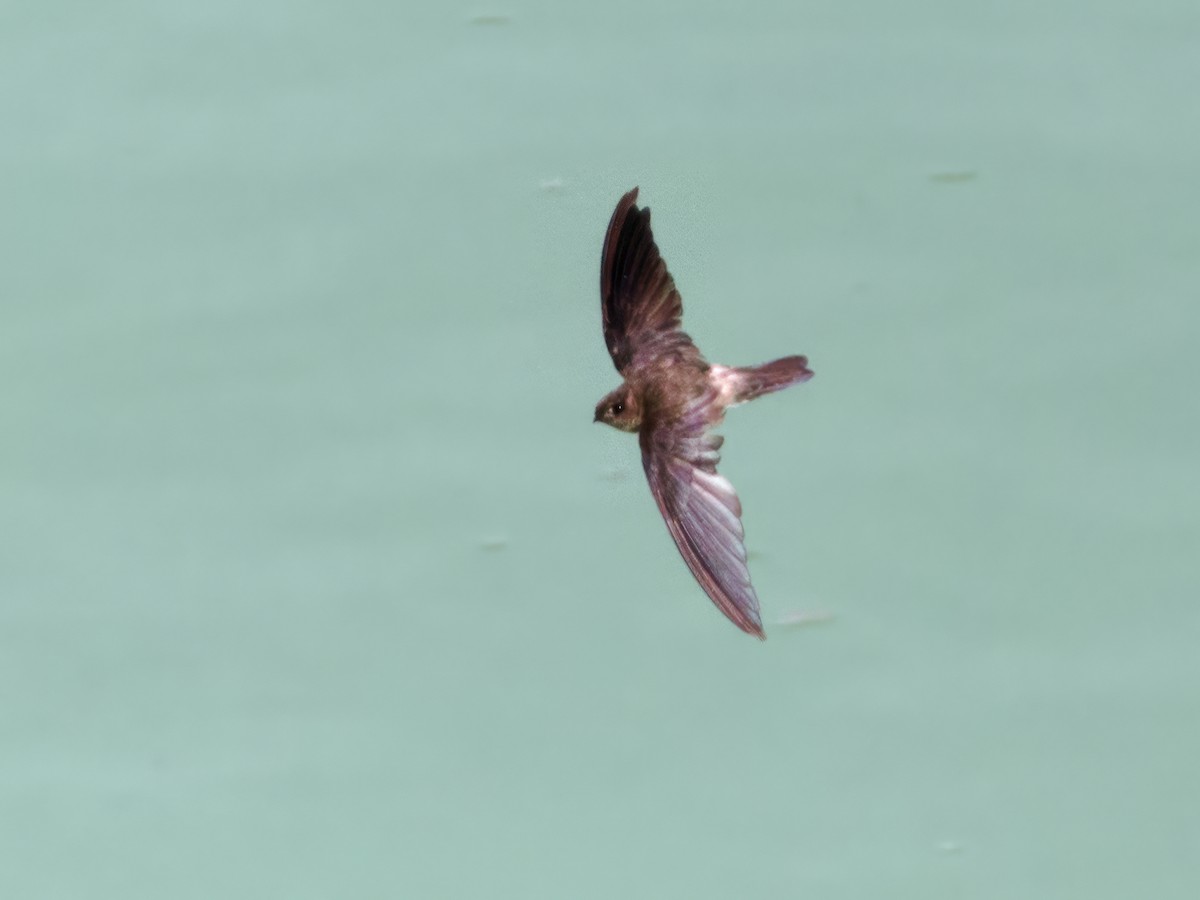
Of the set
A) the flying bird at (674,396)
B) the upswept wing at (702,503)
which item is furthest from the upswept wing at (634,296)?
the upswept wing at (702,503)

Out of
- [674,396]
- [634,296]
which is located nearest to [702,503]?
[674,396]

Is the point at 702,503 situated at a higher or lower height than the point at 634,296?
lower

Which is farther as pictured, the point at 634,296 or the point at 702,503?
the point at 634,296

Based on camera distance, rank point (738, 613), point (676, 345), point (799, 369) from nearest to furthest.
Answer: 1. point (738, 613)
2. point (799, 369)
3. point (676, 345)

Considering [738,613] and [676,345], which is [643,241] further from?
[738,613]

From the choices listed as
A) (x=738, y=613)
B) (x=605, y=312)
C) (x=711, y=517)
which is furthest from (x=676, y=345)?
(x=738, y=613)

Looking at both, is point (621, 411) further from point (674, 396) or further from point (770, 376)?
point (770, 376)

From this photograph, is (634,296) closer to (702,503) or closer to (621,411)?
(621,411)
